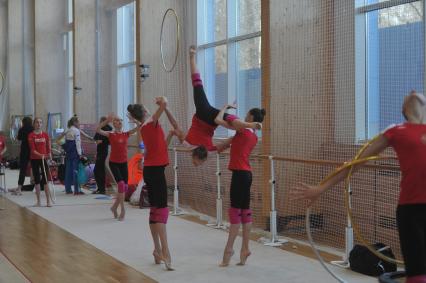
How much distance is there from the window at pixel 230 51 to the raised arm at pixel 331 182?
6.65 m

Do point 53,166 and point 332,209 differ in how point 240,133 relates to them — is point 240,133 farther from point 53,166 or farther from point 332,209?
point 53,166

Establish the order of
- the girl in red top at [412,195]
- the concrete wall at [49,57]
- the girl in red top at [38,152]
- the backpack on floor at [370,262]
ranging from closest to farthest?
the girl in red top at [412,195]
the backpack on floor at [370,262]
the girl in red top at [38,152]
the concrete wall at [49,57]

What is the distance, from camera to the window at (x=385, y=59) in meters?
6.80

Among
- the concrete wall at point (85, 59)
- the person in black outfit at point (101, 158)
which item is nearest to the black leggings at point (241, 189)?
the person in black outfit at point (101, 158)

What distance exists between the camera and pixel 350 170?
3.62m

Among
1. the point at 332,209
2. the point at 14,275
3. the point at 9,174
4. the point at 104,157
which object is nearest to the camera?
the point at 14,275

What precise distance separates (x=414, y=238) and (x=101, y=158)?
30.7 feet

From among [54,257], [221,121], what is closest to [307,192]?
[221,121]

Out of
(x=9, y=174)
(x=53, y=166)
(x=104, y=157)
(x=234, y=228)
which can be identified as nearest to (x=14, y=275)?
(x=234, y=228)

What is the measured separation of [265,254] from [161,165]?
64.5 inches

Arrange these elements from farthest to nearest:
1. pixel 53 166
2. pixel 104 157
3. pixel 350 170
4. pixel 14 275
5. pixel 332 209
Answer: pixel 53 166 → pixel 104 157 → pixel 332 209 → pixel 14 275 → pixel 350 170

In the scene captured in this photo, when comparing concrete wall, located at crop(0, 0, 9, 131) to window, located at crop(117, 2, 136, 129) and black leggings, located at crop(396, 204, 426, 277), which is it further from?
black leggings, located at crop(396, 204, 426, 277)

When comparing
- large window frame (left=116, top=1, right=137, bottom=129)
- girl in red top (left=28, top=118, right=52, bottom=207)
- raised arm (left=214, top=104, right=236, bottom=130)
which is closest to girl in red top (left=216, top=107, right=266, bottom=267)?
raised arm (left=214, top=104, right=236, bottom=130)

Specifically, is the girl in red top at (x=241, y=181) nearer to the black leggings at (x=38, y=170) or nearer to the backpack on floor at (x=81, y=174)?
the black leggings at (x=38, y=170)
